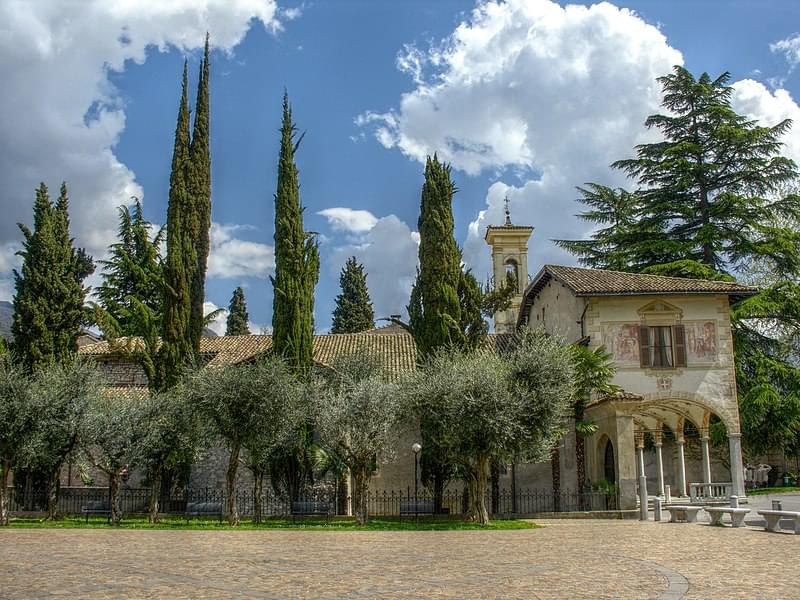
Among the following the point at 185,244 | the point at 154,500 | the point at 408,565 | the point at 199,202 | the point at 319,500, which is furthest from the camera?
the point at 199,202

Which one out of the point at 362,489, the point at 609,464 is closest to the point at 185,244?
the point at 362,489

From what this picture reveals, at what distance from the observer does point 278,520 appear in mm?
24906

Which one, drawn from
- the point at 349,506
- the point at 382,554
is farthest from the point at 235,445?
the point at 382,554

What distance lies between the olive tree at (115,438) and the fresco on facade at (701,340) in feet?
66.1

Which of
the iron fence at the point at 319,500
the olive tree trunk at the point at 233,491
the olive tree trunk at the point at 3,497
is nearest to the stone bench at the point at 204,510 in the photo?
the iron fence at the point at 319,500

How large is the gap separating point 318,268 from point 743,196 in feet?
68.7

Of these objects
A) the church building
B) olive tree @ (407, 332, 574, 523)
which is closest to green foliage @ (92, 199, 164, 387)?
the church building

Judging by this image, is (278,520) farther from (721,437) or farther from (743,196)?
(743,196)

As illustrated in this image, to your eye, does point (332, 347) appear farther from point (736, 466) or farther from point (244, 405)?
point (736, 466)

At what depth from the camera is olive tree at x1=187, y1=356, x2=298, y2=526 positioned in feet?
75.4

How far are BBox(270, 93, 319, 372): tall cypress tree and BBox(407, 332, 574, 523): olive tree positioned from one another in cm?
686

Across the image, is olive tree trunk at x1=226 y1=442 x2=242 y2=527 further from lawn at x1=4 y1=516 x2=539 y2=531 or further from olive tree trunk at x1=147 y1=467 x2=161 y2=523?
olive tree trunk at x1=147 y1=467 x2=161 y2=523

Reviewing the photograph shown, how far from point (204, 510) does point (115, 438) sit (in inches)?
153

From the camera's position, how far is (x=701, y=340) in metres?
28.9
